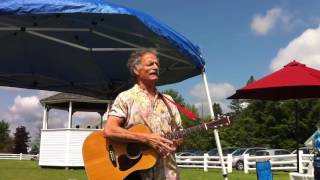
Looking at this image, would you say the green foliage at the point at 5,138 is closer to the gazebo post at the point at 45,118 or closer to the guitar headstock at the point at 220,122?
the gazebo post at the point at 45,118

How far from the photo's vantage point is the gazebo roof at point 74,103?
2842 centimetres

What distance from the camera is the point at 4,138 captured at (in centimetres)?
9125

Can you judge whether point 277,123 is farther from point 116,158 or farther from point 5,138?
point 116,158

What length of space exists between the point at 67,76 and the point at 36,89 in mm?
788

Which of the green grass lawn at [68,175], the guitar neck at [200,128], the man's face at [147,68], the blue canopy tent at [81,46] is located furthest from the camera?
the green grass lawn at [68,175]

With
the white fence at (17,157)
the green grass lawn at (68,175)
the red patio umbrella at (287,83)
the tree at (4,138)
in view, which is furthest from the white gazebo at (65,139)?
the tree at (4,138)

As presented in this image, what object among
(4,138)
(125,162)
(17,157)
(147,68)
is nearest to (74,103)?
(147,68)

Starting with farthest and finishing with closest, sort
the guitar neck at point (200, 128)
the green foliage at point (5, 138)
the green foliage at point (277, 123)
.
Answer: the green foliage at point (5, 138) → the green foliage at point (277, 123) → the guitar neck at point (200, 128)

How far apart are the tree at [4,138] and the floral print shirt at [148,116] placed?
83861 millimetres

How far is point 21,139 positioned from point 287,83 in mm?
93522

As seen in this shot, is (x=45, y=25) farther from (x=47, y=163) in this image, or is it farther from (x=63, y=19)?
(x=47, y=163)

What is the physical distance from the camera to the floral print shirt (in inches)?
173

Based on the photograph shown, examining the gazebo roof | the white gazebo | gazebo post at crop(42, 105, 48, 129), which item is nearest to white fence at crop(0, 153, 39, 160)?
gazebo post at crop(42, 105, 48, 129)

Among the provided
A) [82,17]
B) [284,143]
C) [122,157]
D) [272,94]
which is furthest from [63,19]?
[284,143]
